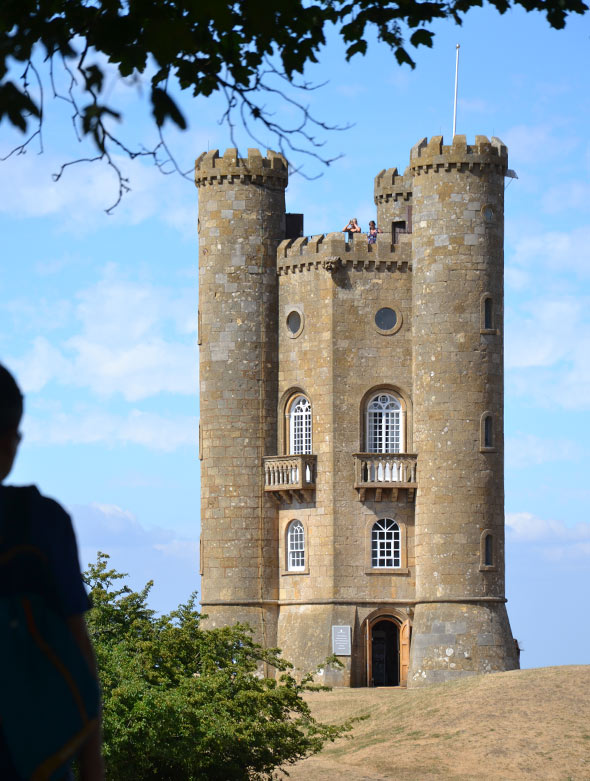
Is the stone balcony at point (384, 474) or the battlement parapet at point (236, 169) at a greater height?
the battlement parapet at point (236, 169)

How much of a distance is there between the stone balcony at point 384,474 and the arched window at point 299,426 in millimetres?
2074

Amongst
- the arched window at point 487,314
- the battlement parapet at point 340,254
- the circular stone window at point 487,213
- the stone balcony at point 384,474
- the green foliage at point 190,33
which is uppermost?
the circular stone window at point 487,213

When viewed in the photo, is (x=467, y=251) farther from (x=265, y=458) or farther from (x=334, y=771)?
(x=334, y=771)

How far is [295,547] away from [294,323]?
7830mm

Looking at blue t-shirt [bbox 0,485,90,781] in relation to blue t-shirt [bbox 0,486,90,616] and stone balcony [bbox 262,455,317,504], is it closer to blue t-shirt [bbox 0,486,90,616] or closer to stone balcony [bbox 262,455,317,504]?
blue t-shirt [bbox 0,486,90,616]

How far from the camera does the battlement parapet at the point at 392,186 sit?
5800 cm

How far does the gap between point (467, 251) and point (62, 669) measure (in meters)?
47.7

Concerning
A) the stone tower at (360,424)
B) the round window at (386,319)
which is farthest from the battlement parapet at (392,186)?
the round window at (386,319)

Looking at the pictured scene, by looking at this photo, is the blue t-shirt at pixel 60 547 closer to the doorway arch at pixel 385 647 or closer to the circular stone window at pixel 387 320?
the doorway arch at pixel 385 647

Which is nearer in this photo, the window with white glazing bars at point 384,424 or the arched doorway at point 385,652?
the arched doorway at point 385,652

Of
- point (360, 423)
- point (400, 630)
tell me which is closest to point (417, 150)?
point (360, 423)

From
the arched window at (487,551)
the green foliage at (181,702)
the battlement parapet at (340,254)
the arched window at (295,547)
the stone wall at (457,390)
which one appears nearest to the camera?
the green foliage at (181,702)

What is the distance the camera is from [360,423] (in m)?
53.2

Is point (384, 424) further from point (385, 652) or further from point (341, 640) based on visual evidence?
point (385, 652)
